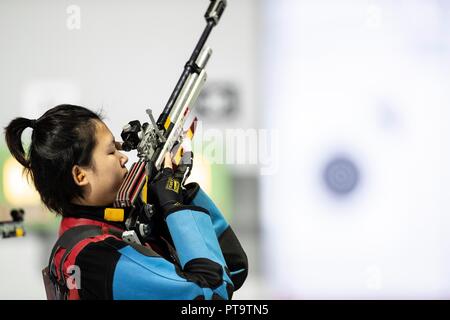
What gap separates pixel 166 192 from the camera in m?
1.02

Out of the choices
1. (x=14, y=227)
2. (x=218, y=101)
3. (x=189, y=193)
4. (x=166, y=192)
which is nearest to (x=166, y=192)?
(x=166, y=192)

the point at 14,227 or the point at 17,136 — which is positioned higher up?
the point at 17,136

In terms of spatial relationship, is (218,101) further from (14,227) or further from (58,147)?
(58,147)

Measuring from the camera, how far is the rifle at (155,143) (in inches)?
39.7

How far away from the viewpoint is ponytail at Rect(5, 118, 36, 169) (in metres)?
1.05

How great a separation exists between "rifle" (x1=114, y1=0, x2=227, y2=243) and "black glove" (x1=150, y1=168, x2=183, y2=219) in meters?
0.01

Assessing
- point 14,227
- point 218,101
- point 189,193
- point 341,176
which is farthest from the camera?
point 341,176

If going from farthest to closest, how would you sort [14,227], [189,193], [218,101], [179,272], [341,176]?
[341,176] → [218,101] → [14,227] → [189,193] → [179,272]

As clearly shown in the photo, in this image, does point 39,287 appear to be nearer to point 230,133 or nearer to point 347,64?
point 230,133

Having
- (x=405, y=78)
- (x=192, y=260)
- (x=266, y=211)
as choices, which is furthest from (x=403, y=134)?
(x=192, y=260)

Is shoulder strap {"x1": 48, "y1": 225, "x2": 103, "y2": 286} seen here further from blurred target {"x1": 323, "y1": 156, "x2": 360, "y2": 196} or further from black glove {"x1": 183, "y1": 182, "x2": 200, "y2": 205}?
blurred target {"x1": 323, "y1": 156, "x2": 360, "y2": 196}

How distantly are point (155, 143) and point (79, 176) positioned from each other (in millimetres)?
127

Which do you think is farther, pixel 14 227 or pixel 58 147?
pixel 14 227

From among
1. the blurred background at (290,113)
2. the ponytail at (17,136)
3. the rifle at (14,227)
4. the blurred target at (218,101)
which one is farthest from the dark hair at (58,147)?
the blurred target at (218,101)
